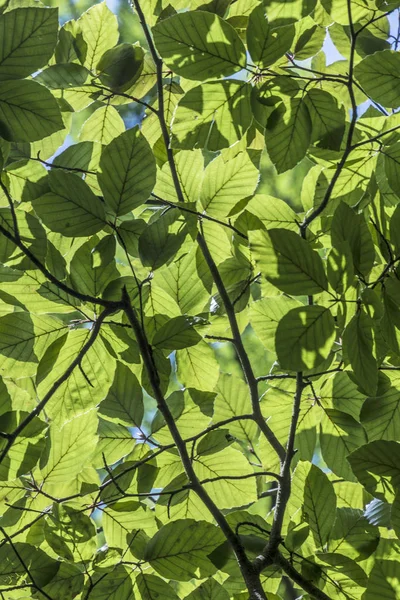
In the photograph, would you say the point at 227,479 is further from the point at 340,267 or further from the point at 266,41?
the point at 266,41

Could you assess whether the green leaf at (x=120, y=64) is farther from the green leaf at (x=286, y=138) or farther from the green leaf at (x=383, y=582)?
the green leaf at (x=383, y=582)

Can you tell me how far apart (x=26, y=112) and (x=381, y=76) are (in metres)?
0.46

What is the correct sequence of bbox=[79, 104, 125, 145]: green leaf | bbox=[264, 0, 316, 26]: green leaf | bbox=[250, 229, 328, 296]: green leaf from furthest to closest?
bbox=[79, 104, 125, 145]: green leaf, bbox=[264, 0, 316, 26]: green leaf, bbox=[250, 229, 328, 296]: green leaf

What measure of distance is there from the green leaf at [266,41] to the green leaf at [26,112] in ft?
0.84

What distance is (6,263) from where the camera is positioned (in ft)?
2.83

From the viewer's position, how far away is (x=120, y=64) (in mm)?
971

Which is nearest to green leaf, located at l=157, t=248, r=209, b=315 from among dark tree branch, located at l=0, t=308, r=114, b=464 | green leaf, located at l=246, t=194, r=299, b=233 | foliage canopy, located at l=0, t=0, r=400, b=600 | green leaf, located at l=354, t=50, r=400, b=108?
foliage canopy, located at l=0, t=0, r=400, b=600

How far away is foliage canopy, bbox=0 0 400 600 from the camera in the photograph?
30.3 inches

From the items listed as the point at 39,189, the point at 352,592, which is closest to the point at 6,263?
the point at 39,189

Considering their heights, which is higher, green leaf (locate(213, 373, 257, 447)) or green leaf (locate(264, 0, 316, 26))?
green leaf (locate(264, 0, 316, 26))

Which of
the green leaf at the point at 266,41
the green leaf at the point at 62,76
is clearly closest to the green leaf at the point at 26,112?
the green leaf at the point at 62,76

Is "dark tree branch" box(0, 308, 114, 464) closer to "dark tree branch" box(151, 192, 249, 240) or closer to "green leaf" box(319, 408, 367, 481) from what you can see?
"dark tree branch" box(151, 192, 249, 240)

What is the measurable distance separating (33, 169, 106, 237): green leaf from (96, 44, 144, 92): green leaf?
0.26m

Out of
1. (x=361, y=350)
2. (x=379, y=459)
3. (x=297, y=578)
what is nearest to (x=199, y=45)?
(x=361, y=350)
